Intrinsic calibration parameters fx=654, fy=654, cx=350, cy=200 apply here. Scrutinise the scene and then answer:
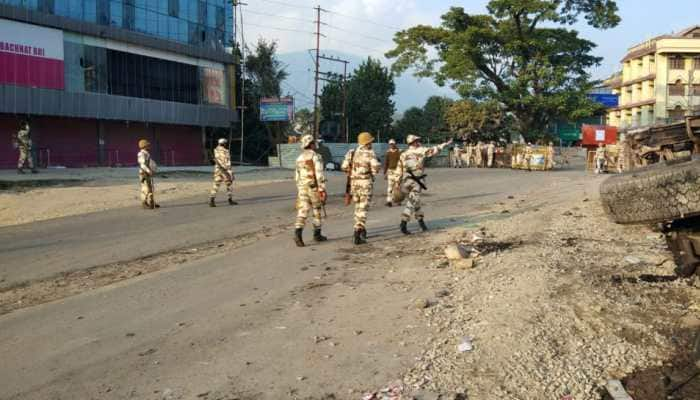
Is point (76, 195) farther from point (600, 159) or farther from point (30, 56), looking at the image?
point (600, 159)

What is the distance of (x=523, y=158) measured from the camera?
37.1m

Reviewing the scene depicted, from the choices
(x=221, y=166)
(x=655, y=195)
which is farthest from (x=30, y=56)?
(x=655, y=195)

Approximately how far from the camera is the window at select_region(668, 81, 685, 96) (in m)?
67.5

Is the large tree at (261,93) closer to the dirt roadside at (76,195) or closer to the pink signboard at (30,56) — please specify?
the pink signboard at (30,56)

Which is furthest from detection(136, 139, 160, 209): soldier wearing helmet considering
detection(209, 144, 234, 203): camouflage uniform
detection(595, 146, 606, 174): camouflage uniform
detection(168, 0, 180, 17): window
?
detection(168, 0, 180, 17): window

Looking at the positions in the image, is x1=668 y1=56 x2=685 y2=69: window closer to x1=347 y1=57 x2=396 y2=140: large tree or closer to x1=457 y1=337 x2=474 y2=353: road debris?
x1=347 y1=57 x2=396 y2=140: large tree

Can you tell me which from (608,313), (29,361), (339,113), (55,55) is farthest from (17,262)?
(339,113)

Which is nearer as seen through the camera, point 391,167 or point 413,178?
point 413,178

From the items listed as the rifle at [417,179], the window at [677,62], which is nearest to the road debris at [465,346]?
the rifle at [417,179]

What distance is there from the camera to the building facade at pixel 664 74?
66125mm

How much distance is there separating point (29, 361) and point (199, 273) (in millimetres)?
3228

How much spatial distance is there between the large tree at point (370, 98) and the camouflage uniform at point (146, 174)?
37.7m

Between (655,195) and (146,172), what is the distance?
1262 centimetres

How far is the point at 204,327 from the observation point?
5719 mm
